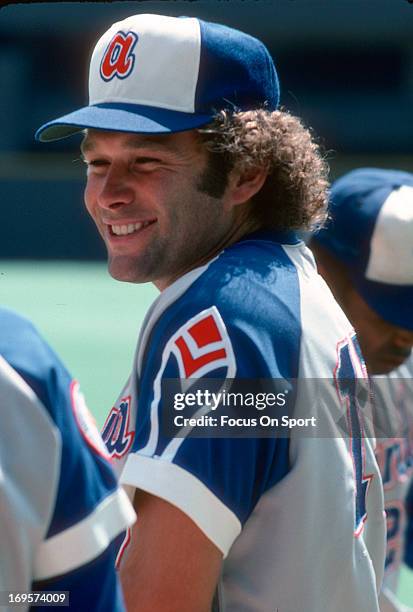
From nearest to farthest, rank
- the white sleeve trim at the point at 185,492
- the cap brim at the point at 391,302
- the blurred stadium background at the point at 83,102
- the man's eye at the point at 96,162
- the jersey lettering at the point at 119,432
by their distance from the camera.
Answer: the white sleeve trim at the point at 185,492
the jersey lettering at the point at 119,432
the man's eye at the point at 96,162
the cap brim at the point at 391,302
the blurred stadium background at the point at 83,102

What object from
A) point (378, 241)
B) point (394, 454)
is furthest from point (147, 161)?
point (394, 454)

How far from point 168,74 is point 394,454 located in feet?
3.79

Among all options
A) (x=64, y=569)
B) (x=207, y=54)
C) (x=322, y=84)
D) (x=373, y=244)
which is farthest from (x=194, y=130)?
(x=322, y=84)

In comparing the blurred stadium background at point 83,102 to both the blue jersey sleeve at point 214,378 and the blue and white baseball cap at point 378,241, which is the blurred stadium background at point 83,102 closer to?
the blue and white baseball cap at point 378,241

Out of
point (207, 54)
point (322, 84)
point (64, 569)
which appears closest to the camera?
point (64, 569)

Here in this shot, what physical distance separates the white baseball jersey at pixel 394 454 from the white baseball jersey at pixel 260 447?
80 centimetres

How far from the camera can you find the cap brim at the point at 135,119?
70.9 inches

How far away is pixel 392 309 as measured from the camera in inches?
96.8

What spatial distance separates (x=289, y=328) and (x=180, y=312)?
162 millimetres

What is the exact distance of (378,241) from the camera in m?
2.50

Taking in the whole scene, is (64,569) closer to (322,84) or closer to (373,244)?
(373,244)

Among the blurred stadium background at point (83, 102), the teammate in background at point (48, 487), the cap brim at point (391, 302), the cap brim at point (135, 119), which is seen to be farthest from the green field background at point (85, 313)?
the teammate in background at point (48, 487)

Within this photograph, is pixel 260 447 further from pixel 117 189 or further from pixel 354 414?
pixel 117 189

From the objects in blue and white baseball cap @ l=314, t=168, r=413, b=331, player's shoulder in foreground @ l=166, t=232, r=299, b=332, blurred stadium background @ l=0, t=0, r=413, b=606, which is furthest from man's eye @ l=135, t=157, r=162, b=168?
blurred stadium background @ l=0, t=0, r=413, b=606
